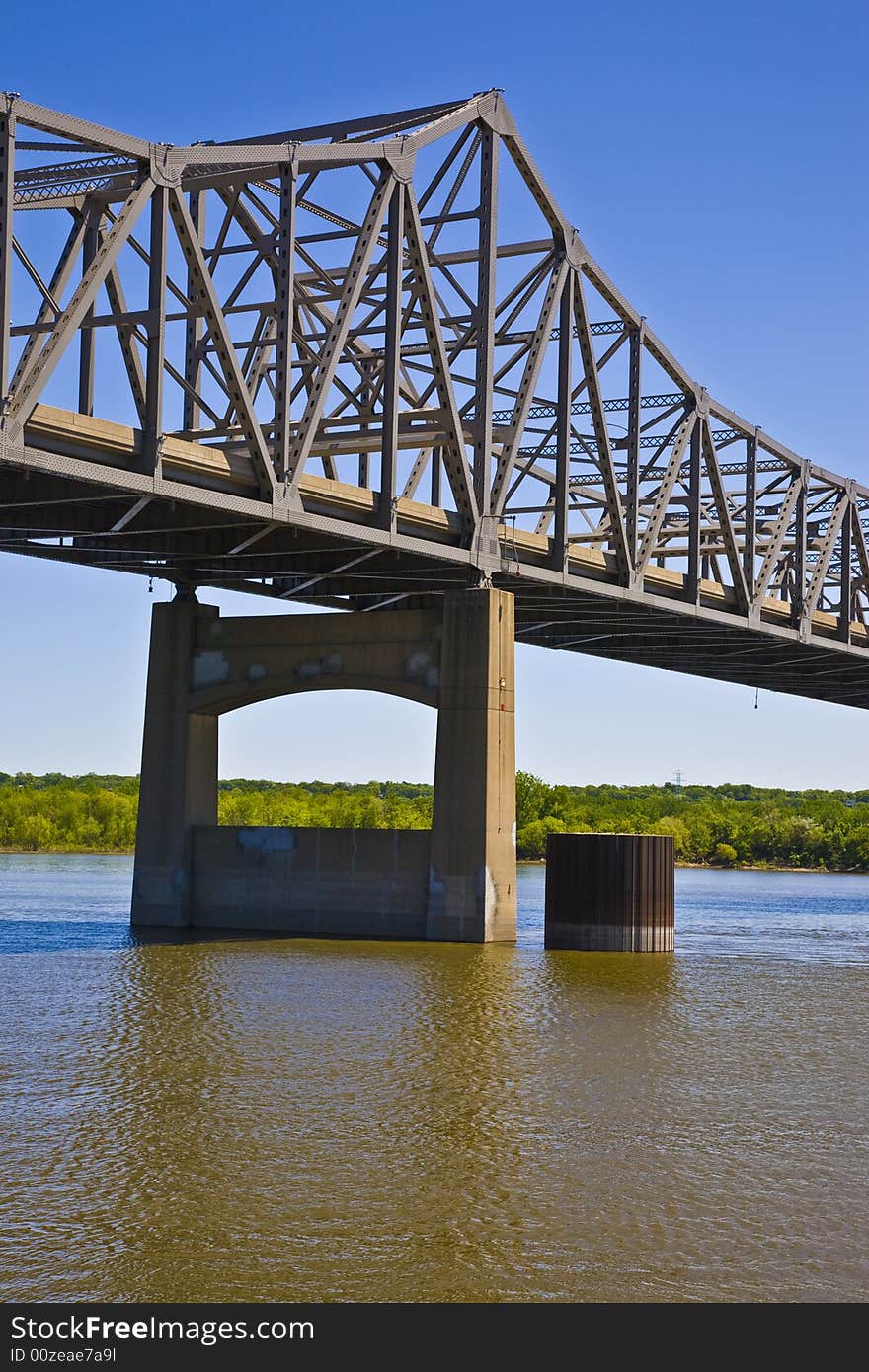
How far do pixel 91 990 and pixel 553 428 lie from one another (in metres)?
23.8

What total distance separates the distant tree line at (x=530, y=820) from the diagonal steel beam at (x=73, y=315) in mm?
91219

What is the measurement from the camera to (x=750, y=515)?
64.4 m

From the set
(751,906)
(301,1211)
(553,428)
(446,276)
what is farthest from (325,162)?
(751,906)

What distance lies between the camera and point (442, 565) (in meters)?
44.3

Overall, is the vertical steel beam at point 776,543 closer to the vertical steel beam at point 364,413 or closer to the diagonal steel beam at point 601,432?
the diagonal steel beam at point 601,432

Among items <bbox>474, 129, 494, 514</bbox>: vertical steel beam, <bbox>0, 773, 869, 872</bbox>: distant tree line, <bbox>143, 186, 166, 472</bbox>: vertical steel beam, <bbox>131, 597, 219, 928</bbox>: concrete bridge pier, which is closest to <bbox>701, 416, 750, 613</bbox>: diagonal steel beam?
<bbox>474, 129, 494, 514</bbox>: vertical steel beam

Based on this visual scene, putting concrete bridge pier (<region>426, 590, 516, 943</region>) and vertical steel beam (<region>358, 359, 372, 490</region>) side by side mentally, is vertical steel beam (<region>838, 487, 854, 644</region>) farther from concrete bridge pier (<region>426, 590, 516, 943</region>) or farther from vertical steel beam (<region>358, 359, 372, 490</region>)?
concrete bridge pier (<region>426, 590, 516, 943</region>)

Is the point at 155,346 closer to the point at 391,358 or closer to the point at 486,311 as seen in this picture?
the point at 391,358

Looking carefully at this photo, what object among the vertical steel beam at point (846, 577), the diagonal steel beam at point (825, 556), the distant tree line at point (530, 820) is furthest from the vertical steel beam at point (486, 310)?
the distant tree line at point (530, 820)

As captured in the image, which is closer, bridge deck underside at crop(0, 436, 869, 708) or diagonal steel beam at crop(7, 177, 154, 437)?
diagonal steel beam at crop(7, 177, 154, 437)

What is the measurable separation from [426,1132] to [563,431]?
105ft

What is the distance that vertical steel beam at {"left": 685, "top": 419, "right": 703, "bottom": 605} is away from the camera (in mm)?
56281

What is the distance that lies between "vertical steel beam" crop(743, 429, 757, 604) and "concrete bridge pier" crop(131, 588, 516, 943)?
20.0 m
